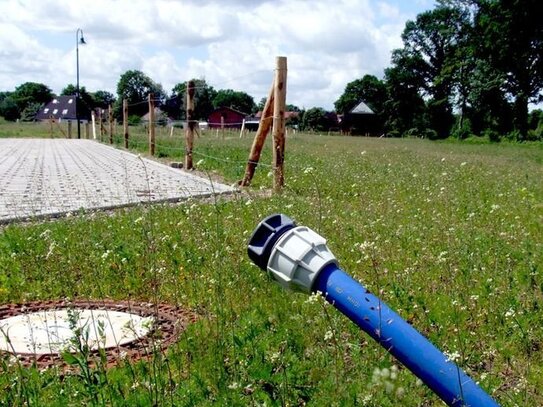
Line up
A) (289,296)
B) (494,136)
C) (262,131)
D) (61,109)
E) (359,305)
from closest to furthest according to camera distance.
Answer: (359,305), (289,296), (262,131), (494,136), (61,109)

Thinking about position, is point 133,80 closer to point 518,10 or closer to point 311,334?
point 518,10

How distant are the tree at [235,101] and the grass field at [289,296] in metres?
126

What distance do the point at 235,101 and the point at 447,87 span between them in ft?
198

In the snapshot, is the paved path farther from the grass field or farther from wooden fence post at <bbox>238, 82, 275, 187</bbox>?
the grass field

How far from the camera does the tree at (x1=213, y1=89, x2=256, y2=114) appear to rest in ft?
440

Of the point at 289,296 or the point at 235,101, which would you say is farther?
the point at 235,101

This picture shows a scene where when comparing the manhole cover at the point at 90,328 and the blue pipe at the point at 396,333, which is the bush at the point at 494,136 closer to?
the manhole cover at the point at 90,328

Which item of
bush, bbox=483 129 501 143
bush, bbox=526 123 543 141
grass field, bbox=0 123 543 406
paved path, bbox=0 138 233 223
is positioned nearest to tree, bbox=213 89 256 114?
bush, bbox=483 129 501 143

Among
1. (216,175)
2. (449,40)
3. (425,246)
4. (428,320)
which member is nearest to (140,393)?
(428,320)

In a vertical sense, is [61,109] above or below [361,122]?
above

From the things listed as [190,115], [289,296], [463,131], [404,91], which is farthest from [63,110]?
[289,296]

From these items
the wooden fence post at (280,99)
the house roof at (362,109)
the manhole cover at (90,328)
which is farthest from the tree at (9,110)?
the manhole cover at (90,328)

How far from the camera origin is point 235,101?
136 meters

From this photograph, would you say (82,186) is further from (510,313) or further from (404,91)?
(404,91)
